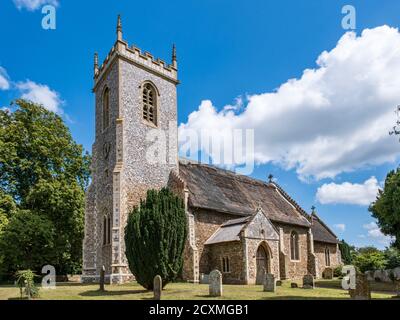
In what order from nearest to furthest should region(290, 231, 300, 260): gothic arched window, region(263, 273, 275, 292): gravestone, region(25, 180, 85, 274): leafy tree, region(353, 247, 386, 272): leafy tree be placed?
region(263, 273, 275, 292): gravestone
region(25, 180, 85, 274): leafy tree
region(353, 247, 386, 272): leafy tree
region(290, 231, 300, 260): gothic arched window

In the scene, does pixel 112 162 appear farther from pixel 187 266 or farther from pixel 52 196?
pixel 187 266

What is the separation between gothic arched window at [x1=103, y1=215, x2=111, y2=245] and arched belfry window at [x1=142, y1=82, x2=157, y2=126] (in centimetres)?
762

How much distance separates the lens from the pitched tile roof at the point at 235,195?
90.9 feet

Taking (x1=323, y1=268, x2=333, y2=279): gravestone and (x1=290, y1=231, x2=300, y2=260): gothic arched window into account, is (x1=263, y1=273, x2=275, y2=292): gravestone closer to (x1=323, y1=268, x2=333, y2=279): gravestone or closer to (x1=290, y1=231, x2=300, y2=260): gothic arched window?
(x1=290, y1=231, x2=300, y2=260): gothic arched window

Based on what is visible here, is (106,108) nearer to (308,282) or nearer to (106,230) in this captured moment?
(106,230)

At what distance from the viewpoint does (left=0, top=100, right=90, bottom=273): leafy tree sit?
28328 mm

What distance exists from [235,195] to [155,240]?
48.1ft

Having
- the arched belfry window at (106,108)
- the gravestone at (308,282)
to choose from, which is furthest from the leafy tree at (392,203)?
the arched belfry window at (106,108)

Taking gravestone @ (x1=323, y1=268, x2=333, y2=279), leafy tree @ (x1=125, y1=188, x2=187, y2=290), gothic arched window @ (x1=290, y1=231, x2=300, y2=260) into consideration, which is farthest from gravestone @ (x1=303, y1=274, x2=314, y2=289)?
gravestone @ (x1=323, y1=268, x2=333, y2=279)

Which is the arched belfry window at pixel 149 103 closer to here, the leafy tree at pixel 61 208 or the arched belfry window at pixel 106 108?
the arched belfry window at pixel 106 108

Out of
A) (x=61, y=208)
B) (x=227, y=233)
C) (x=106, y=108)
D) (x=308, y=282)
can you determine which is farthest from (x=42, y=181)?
(x=308, y=282)

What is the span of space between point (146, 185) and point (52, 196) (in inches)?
326

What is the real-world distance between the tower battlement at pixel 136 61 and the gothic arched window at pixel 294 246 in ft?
53.9

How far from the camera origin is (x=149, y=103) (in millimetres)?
28125
